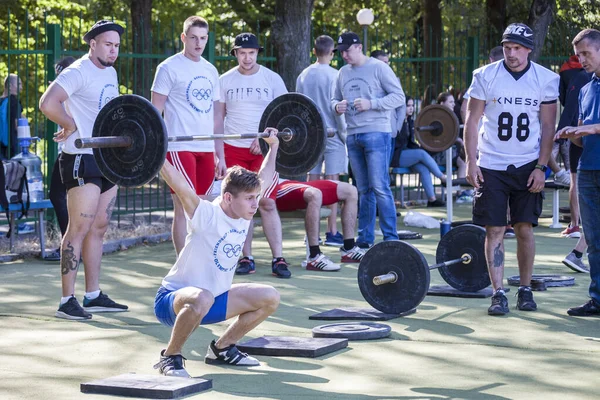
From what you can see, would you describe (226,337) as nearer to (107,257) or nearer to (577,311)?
(577,311)

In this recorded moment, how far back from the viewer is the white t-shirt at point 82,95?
7.21 metres

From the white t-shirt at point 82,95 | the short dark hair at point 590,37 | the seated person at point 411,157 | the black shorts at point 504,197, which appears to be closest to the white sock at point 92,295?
the white t-shirt at point 82,95

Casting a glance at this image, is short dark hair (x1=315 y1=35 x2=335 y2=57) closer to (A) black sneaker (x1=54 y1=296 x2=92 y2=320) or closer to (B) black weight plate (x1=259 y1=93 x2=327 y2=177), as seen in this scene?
(B) black weight plate (x1=259 y1=93 x2=327 y2=177)

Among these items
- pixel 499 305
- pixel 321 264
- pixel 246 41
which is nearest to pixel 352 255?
pixel 321 264

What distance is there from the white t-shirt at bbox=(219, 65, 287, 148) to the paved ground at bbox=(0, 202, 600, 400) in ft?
5.00

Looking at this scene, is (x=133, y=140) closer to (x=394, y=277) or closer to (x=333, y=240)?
(x=394, y=277)

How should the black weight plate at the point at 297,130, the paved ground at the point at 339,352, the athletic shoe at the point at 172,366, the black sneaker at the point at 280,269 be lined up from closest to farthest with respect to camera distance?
the paved ground at the point at 339,352 → the athletic shoe at the point at 172,366 → the black weight plate at the point at 297,130 → the black sneaker at the point at 280,269

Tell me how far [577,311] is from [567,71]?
11.7ft

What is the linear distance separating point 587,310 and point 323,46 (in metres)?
4.50

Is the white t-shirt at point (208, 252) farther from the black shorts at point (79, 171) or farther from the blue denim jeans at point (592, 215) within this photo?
the blue denim jeans at point (592, 215)

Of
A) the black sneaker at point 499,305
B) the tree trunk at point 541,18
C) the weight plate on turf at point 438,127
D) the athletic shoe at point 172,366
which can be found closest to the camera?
the athletic shoe at point 172,366

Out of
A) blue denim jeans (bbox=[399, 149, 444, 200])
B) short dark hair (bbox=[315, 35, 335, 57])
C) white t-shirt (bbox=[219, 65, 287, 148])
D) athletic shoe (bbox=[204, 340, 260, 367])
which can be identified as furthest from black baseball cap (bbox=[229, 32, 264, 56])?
blue denim jeans (bbox=[399, 149, 444, 200])

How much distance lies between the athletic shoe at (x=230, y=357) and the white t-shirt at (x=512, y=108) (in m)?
2.49

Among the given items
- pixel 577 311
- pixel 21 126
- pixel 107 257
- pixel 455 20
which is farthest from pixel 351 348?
pixel 455 20
